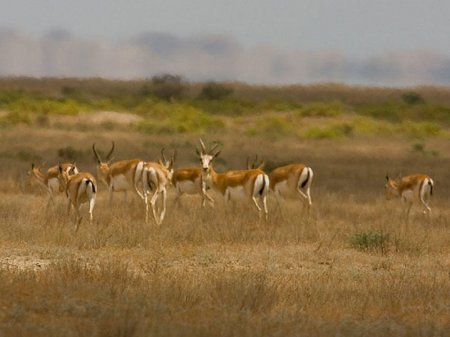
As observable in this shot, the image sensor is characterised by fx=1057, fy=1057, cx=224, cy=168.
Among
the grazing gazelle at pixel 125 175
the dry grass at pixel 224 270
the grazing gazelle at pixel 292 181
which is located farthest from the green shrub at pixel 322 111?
the grazing gazelle at pixel 125 175

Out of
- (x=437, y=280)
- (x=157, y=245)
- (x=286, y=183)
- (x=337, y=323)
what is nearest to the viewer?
(x=337, y=323)

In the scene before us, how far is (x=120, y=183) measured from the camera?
19391 mm

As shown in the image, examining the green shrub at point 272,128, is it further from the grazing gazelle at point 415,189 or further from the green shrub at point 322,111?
the grazing gazelle at point 415,189

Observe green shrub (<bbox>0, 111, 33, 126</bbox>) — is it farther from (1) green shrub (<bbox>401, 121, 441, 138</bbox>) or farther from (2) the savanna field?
(1) green shrub (<bbox>401, 121, 441, 138</bbox>)

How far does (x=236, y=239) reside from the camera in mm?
14492

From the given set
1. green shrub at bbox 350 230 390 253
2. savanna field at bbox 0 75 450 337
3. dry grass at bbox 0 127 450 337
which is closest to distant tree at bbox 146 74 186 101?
savanna field at bbox 0 75 450 337

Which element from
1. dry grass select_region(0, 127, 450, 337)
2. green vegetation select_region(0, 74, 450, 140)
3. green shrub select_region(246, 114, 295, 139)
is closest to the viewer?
dry grass select_region(0, 127, 450, 337)

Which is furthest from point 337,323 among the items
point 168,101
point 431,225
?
point 168,101

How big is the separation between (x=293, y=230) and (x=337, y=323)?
7.37 m

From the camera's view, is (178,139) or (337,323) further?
(178,139)

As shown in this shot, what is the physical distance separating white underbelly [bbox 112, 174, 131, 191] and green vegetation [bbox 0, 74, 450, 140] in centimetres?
2611

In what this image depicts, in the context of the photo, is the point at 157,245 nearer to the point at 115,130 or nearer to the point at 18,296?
the point at 18,296

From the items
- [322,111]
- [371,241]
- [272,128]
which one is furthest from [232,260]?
[322,111]

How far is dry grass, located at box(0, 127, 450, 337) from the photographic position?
7922 mm
